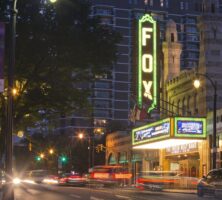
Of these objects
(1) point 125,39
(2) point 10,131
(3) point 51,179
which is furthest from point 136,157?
(1) point 125,39

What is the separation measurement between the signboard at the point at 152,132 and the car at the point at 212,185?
70.3 ft

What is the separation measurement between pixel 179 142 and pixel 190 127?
5.86 m

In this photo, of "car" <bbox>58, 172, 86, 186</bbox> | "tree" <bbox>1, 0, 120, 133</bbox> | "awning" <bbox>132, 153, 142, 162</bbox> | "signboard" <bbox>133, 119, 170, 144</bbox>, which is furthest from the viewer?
"awning" <bbox>132, 153, 142, 162</bbox>

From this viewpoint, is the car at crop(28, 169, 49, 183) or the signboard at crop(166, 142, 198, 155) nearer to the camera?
the signboard at crop(166, 142, 198, 155)

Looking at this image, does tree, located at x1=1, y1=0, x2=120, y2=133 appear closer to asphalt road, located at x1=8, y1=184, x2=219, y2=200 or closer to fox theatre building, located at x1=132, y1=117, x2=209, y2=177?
asphalt road, located at x1=8, y1=184, x2=219, y2=200

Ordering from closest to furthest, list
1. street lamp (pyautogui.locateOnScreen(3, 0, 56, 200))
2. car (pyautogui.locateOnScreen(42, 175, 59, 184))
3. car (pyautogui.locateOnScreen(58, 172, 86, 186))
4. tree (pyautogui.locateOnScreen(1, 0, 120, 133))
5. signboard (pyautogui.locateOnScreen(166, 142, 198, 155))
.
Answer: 1. street lamp (pyautogui.locateOnScreen(3, 0, 56, 200))
2. tree (pyautogui.locateOnScreen(1, 0, 120, 133))
3. signboard (pyautogui.locateOnScreen(166, 142, 198, 155))
4. car (pyautogui.locateOnScreen(58, 172, 86, 186))
5. car (pyautogui.locateOnScreen(42, 175, 59, 184))

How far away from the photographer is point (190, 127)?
52531 mm

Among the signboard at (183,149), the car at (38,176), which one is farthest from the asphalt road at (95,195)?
the car at (38,176)

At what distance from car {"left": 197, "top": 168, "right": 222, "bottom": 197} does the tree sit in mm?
9073

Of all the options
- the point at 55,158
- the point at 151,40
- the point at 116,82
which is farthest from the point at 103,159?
the point at 116,82

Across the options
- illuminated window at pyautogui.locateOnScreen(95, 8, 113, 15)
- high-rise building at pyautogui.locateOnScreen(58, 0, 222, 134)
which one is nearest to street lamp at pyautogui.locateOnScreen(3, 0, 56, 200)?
high-rise building at pyautogui.locateOnScreen(58, 0, 222, 134)

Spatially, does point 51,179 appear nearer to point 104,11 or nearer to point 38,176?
→ point 38,176

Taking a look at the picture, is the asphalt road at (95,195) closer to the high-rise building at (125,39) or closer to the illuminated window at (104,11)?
the high-rise building at (125,39)

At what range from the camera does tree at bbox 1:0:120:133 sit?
31.1m
